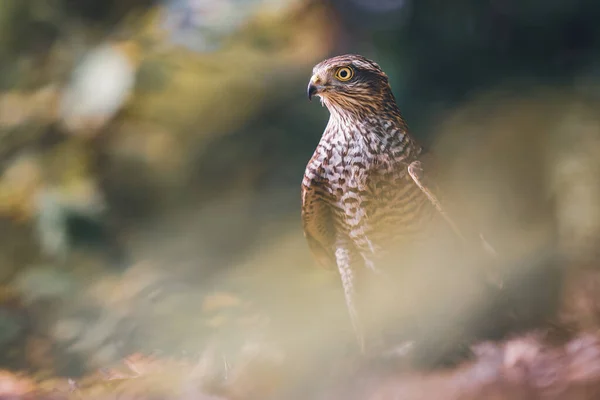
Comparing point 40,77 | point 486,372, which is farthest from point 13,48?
point 486,372

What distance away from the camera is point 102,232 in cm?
164

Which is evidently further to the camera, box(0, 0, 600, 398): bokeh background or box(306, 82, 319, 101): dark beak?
box(0, 0, 600, 398): bokeh background

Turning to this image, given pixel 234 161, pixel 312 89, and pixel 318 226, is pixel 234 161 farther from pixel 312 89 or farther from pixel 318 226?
pixel 312 89

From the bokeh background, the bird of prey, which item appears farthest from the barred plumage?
the bokeh background

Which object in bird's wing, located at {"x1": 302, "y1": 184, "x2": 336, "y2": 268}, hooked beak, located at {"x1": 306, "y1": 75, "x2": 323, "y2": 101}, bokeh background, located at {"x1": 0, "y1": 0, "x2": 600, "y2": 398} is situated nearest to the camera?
hooked beak, located at {"x1": 306, "y1": 75, "x2": 323, "y2": 101}

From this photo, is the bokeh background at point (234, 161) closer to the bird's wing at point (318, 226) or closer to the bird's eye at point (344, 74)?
the bird's wing at point (318, 226)

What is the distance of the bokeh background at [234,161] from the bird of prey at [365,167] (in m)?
0.10

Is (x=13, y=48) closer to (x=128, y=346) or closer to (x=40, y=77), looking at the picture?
(x=40, y=77)

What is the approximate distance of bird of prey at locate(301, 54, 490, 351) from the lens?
1.00 metres

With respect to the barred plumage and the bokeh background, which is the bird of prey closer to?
the barred plumage

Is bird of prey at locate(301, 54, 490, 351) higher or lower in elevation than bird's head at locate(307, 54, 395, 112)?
lower

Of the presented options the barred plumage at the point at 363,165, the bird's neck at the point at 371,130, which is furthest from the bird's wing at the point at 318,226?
the bird's neck at the point at 371,130

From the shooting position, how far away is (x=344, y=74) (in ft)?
Answer: 3.25

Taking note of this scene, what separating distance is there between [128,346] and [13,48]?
1032 mm
